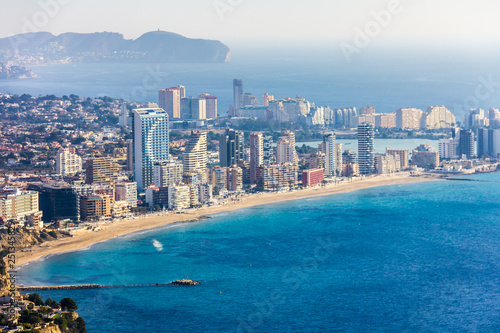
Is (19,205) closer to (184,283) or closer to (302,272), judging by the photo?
(184,283)

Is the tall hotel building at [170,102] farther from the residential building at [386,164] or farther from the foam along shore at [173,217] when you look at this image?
the foam along shore at [173,217]

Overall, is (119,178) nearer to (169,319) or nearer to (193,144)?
(193,144)

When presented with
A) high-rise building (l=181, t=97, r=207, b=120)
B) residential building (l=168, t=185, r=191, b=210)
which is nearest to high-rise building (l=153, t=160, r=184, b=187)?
residential building (l=168, t=185, r=191, b=210)

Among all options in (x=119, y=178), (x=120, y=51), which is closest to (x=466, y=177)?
(x=119, y=178)

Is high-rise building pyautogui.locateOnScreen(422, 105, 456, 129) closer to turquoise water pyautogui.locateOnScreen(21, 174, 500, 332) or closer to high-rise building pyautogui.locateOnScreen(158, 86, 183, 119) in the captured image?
high-rise building pyautogui.locateOnScreen(158, 86, 183, 119)

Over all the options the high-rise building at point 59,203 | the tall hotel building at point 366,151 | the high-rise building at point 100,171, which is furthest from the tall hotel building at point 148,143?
the tall hotel building at point 366,151
